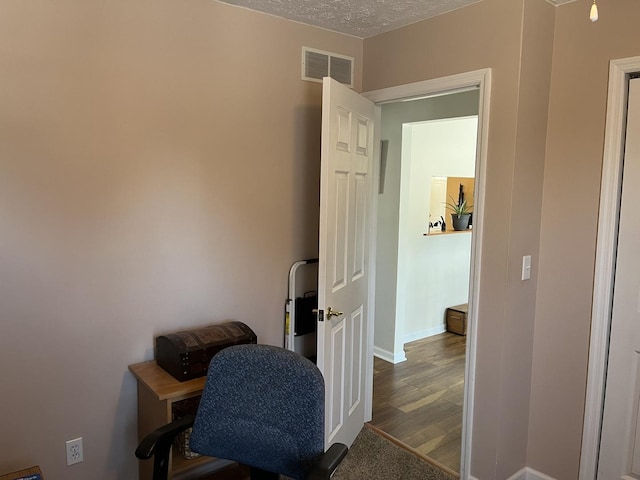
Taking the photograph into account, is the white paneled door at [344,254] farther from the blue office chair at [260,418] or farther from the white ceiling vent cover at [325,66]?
the blue office chair at [260,418]

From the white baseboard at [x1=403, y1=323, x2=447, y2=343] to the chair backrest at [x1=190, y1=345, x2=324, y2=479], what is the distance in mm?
3233

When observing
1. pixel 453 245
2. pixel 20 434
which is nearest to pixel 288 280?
pixel 20 434

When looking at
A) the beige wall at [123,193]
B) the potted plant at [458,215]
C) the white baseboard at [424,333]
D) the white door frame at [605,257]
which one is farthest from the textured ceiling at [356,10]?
the white baseboard at [424,333]

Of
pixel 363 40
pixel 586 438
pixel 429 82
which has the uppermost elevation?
pixel 363 40

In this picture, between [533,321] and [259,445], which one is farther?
[533,321]

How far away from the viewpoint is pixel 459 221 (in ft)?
17.0

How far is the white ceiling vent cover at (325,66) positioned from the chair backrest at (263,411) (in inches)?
64.6

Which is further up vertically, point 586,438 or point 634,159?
point 634,159

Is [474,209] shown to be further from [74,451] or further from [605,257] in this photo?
[74,451]

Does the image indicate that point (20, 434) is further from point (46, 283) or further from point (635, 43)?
point (635, 43)

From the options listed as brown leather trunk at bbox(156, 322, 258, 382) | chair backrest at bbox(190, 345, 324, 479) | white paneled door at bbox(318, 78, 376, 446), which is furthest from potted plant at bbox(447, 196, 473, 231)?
chair backrest at bbox(190, 345, 324, 479)

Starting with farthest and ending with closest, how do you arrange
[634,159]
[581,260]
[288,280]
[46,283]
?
1. [288,280]
2. [581,260]
3. [634,159]
4. [46,283]

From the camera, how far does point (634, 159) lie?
216 centimetres

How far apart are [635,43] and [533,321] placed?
1.35 metres
